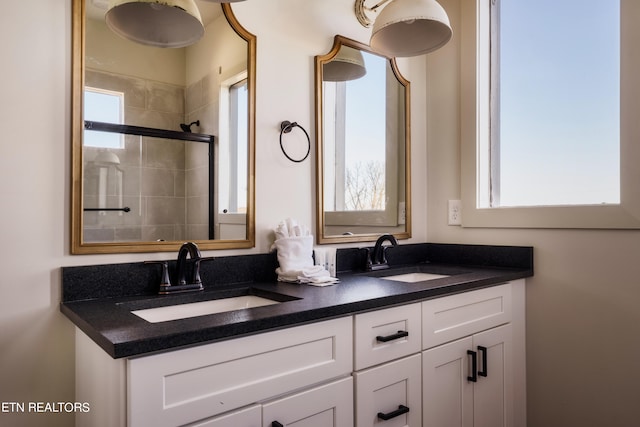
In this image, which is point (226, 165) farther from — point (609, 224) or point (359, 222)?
point (609, 224)

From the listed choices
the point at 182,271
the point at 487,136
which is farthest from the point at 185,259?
the point at 487,136

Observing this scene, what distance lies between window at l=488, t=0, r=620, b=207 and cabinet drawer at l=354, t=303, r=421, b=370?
986 millimetres

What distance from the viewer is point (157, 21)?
4.65 ft

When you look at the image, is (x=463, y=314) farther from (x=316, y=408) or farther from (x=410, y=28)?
(x=410, y=28)

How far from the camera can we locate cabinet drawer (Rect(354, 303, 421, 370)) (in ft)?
4.34

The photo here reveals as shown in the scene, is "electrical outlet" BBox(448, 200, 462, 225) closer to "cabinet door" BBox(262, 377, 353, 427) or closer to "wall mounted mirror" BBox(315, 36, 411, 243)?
"wall mounted mirror" BBox(315, 36, 411, 243)

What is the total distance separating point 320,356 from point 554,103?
1.57 meters

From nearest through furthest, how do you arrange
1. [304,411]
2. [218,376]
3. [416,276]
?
[218,376] → [304,411] → [416,276]

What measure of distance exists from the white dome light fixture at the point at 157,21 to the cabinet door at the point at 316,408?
1.18 meters

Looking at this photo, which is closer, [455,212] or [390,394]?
[390,394]

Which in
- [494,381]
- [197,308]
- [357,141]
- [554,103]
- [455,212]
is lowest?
[494,381]

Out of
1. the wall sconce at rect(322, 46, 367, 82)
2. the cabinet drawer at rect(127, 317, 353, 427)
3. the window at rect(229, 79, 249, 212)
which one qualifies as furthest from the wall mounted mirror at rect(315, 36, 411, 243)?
the cabinet drawer at rect(127, 317, 353, 427)

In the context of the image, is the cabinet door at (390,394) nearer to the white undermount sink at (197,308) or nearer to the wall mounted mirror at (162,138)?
the white undermount sink at (197,308)

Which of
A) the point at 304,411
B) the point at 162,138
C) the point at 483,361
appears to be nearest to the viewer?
the point at 304,411
